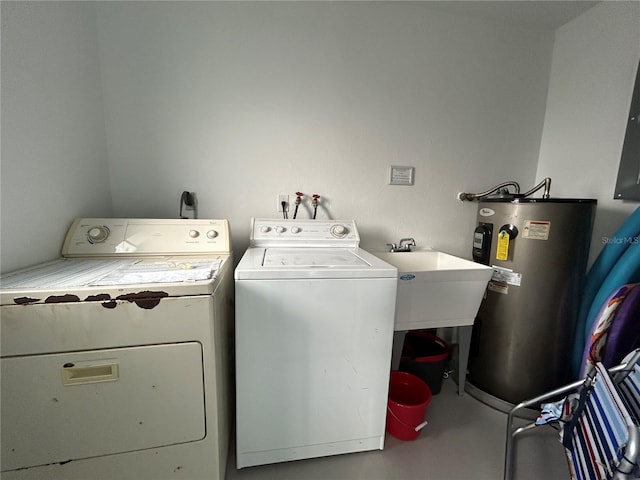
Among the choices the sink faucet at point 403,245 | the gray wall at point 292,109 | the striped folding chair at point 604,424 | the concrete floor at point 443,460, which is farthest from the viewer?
the sink faucet at point 403,245

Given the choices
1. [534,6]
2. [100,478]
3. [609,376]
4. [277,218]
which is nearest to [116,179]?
[277,218]

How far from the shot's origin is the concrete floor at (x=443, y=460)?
42.6 inches

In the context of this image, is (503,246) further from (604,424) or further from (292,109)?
(292,109)

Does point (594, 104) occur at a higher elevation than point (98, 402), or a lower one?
higher

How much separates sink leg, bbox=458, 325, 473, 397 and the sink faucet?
574mm

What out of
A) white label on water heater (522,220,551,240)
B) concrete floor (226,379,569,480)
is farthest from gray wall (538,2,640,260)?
concrete floor (226,379,569,480)

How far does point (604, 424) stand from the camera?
0.80 metres

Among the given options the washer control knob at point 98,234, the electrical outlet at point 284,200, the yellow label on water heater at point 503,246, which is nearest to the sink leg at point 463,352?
the yellow label on water heater at point 503,246

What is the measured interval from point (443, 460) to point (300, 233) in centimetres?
129

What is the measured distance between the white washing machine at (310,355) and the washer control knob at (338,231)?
1.14ft

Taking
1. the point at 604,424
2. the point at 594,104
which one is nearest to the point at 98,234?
the point at 604,424

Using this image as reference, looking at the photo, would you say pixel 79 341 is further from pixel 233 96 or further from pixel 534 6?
pixel 534 6

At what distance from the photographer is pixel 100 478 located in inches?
31.8

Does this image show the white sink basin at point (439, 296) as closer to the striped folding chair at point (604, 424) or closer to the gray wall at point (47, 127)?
the striped folding chair at point (604, 424)
